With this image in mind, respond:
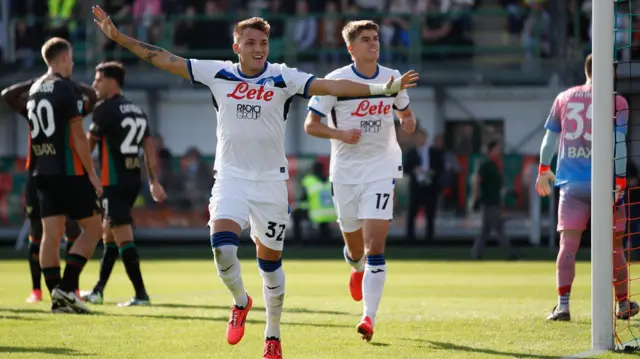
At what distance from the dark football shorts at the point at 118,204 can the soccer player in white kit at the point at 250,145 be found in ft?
13.4

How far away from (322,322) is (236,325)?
7.39ft

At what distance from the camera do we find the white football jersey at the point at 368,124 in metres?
9.88

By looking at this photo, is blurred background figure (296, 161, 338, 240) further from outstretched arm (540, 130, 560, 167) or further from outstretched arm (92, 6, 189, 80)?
outstretched arm (92, 6, 189, 80)

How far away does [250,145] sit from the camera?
318 inches

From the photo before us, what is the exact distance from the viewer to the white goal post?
8133mm

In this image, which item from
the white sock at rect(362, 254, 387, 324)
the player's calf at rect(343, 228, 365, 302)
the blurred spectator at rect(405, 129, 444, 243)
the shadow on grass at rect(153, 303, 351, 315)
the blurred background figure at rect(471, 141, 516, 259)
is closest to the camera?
the white sock at rect(362, 254, 387, 324)

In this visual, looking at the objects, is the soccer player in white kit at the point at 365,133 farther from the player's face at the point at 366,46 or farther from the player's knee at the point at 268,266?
the player's knee at the point at 268,266

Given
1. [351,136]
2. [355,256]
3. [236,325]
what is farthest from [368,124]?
[236,325]

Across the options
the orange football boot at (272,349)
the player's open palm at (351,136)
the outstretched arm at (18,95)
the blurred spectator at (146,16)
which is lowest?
the orange football boot at (272,349)

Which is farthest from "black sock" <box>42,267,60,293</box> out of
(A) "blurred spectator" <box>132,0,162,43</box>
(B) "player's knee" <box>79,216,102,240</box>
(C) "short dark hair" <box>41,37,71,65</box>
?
(A) "blurred spectator" <box>132,0,162,43</box>

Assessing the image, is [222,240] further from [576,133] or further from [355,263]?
[576,133]

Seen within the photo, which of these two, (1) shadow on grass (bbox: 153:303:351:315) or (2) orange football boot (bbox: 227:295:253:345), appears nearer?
(2) orange football boot (bbox: 227:295:253:345)

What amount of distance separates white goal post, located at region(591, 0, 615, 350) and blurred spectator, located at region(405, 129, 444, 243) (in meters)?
15.7

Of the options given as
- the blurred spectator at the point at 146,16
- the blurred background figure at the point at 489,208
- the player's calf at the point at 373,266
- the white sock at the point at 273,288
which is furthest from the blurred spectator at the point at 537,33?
the white sock at the point at 273,288
